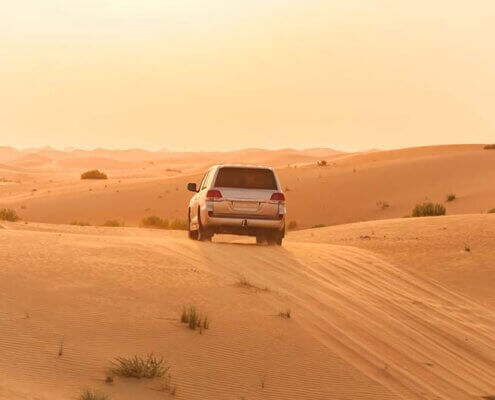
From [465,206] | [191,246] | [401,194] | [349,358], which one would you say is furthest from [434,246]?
[401,194]

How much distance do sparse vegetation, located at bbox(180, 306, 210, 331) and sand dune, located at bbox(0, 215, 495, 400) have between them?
129 millimetres

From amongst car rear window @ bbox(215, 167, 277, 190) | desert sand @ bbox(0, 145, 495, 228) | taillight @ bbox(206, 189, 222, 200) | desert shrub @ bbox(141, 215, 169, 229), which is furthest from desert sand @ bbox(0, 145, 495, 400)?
desert sand @ bbox(0, 145, 495, 228)

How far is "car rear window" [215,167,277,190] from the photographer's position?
20.4 meters

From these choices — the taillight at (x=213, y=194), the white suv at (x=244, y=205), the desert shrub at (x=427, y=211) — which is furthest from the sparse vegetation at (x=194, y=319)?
the desert shrub at (x=427, y=211)

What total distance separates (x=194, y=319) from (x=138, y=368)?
204 centimetres

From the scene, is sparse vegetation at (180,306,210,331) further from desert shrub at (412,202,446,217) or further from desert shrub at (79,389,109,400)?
desert shrub at (412,202,446,217)

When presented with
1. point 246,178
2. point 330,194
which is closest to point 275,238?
point 246,178

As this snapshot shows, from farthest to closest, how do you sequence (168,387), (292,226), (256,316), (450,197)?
(450,197) → (292,226) → (256,316) → (168,387)

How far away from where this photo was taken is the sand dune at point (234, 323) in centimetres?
1003

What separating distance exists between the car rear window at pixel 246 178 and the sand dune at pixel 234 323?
1.65 meters

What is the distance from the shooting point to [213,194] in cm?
2005

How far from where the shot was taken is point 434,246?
75.2ft

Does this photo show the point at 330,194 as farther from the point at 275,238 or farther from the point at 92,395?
the point at 92,395

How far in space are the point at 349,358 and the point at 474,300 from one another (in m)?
6.97
